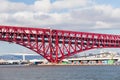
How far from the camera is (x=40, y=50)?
145 m

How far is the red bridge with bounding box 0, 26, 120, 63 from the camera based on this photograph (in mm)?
141375

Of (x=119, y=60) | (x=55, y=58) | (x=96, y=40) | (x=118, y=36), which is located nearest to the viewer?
(x=55, y=58)

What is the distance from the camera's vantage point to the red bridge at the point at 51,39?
141 m

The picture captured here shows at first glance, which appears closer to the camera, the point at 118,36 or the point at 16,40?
the point at 16,40

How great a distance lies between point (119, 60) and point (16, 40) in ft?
194

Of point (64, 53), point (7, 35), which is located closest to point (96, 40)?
point (64, 53)

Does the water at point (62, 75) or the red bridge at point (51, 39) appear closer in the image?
the water at point (62, 75)

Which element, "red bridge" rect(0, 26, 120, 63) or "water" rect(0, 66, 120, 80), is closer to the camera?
"water" rect(0, 66, 120, 80)

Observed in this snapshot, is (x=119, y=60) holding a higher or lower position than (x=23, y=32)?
lower

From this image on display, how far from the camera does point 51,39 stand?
488ft

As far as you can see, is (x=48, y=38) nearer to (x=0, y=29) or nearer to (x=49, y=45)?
(x=49, y=45)

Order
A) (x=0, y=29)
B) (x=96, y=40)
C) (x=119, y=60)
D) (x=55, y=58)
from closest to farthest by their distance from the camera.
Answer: (x=0, y=29), (x=55, y=58), (x=96, y=40), (x=119, y=60)

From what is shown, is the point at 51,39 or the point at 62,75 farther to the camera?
the point at 51,39

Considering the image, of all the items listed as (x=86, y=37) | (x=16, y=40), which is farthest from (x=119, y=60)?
(x=16, y=40)
